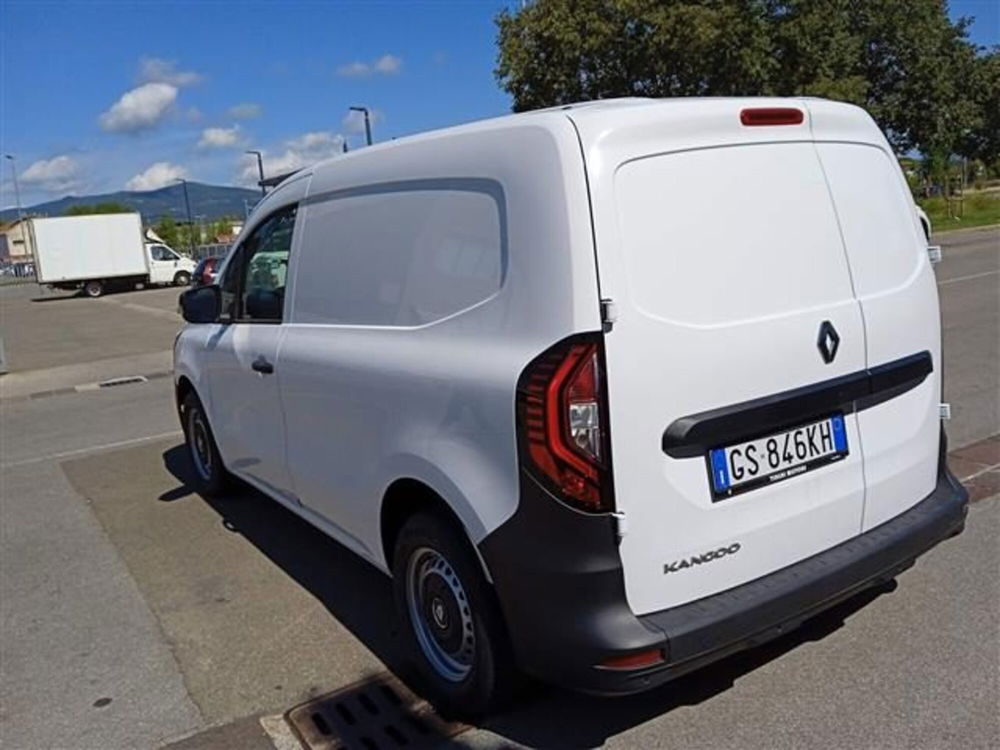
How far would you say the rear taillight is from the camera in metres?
2.28

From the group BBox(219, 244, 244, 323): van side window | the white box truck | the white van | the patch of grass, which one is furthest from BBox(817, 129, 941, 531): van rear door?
the white box truck

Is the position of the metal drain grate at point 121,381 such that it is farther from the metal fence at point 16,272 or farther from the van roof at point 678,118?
the metal fence at point 16,272

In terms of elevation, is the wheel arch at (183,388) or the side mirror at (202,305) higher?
the side mirror at (202,305)

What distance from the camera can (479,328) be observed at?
A: 2.58m

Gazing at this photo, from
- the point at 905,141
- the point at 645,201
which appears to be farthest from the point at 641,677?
the point at 905,141

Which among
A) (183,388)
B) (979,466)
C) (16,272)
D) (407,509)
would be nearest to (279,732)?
(407,509)

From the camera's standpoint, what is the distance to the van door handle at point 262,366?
3.96 meters

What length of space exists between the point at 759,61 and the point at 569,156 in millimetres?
23973

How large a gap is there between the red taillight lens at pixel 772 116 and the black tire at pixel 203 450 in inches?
152

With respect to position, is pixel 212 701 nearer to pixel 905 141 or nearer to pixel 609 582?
pixel 609 582

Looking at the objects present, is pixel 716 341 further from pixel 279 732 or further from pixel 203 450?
pixel 203 450

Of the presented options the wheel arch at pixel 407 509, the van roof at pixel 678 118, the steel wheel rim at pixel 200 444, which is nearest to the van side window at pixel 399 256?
the van roof at pixel 678 118

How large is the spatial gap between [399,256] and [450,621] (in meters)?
1.32

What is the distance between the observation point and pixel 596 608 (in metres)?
2.34
